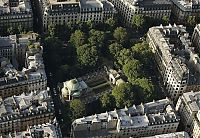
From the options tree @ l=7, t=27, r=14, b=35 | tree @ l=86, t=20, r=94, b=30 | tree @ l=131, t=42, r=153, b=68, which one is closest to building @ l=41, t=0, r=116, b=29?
tree @ l=86, t=20, r=94, b=30

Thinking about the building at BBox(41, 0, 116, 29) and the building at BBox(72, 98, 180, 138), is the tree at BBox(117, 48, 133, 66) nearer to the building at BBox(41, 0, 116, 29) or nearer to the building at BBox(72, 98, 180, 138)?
the building at BBox(41, 0, 116, 29)

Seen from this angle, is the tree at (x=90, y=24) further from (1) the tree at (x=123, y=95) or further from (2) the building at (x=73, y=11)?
(1) the tree at (x=123, y=95)

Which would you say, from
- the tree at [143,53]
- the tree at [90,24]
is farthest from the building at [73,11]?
the tree at [143,53]

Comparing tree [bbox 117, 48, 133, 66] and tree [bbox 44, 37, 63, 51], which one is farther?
tree [bbox 44, 37, 63, 51]

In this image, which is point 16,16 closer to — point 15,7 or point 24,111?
point 15,7

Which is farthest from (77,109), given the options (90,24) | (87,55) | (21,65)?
(90,24)

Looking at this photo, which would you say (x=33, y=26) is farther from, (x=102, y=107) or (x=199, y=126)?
(x=199, y=126)

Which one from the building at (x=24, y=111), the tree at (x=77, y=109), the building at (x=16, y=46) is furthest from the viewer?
the building at (x=16, y=46)
